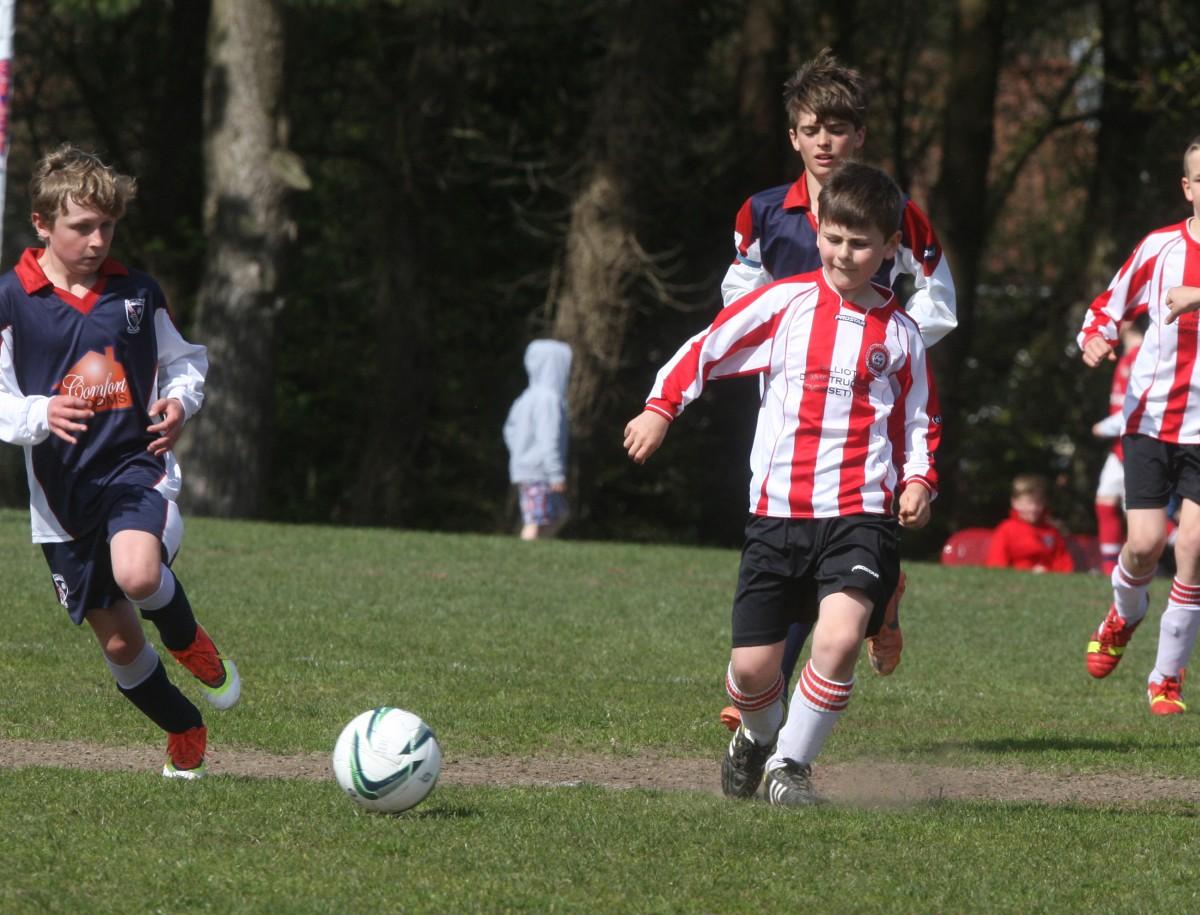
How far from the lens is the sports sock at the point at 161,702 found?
230 inches

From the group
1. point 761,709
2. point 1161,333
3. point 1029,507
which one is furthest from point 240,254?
point 761,709

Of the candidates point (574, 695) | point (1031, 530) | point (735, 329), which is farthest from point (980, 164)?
point (735, 329)

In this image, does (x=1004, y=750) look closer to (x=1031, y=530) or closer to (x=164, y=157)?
(x=1031, y=530)

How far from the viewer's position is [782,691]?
5.88 meters

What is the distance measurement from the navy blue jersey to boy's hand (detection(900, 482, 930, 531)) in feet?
7.04

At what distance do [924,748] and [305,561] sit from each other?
21.0 ft

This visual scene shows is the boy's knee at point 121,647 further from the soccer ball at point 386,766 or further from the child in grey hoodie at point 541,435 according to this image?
the child in grey hoodie at point 541,435

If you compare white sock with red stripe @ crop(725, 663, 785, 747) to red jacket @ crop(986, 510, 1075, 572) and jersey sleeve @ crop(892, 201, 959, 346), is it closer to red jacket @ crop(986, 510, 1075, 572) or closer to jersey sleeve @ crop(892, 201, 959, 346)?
jersey sleeve @ crop(892, 201, 959, 346)

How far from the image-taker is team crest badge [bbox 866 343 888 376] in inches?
219

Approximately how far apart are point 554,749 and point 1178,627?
2.71 m

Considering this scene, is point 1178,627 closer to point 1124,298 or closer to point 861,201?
point 1124,298

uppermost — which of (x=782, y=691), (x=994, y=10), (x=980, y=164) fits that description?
(x=994, y=10)

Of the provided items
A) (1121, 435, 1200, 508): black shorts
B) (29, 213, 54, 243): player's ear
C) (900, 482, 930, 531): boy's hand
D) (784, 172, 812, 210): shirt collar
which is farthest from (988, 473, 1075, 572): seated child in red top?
(29, 213, 54, 243): player's ear

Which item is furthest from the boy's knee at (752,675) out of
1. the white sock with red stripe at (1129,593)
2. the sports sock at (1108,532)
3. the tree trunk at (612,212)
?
the tree trunk at (612,212)
